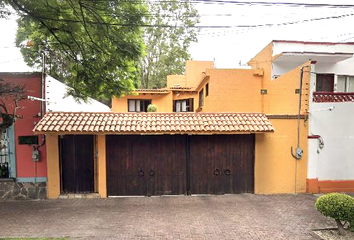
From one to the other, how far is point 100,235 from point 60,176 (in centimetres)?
375

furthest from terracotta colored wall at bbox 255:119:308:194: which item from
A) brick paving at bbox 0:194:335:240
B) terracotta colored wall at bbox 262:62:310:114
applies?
terracotta colored wall at bbox 262:62:310:114

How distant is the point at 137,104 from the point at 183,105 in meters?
4.30

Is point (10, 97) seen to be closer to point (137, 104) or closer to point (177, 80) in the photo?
point (137, 104)

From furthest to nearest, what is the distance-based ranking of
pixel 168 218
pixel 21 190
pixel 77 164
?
pixel 77 164
pixel 21 190
pixel 168 218

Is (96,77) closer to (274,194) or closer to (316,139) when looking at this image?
(274,194)

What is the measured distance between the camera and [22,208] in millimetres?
7758

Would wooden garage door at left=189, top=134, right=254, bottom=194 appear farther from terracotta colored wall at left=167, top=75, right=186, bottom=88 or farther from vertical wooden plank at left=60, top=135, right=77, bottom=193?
terracotta colored wall at left=167, top=75, right=186, bottom=88

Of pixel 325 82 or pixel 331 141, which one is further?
pixel 325 82

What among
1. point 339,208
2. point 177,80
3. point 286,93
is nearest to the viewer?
point 339,208

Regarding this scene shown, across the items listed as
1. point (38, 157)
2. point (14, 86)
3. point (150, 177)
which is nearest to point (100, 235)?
point (150, 177)

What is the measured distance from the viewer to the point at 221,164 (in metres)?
9.10

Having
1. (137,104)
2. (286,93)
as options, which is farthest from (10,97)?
(137,104)

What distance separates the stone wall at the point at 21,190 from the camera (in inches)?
334

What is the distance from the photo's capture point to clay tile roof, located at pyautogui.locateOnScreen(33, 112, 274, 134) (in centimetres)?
811
